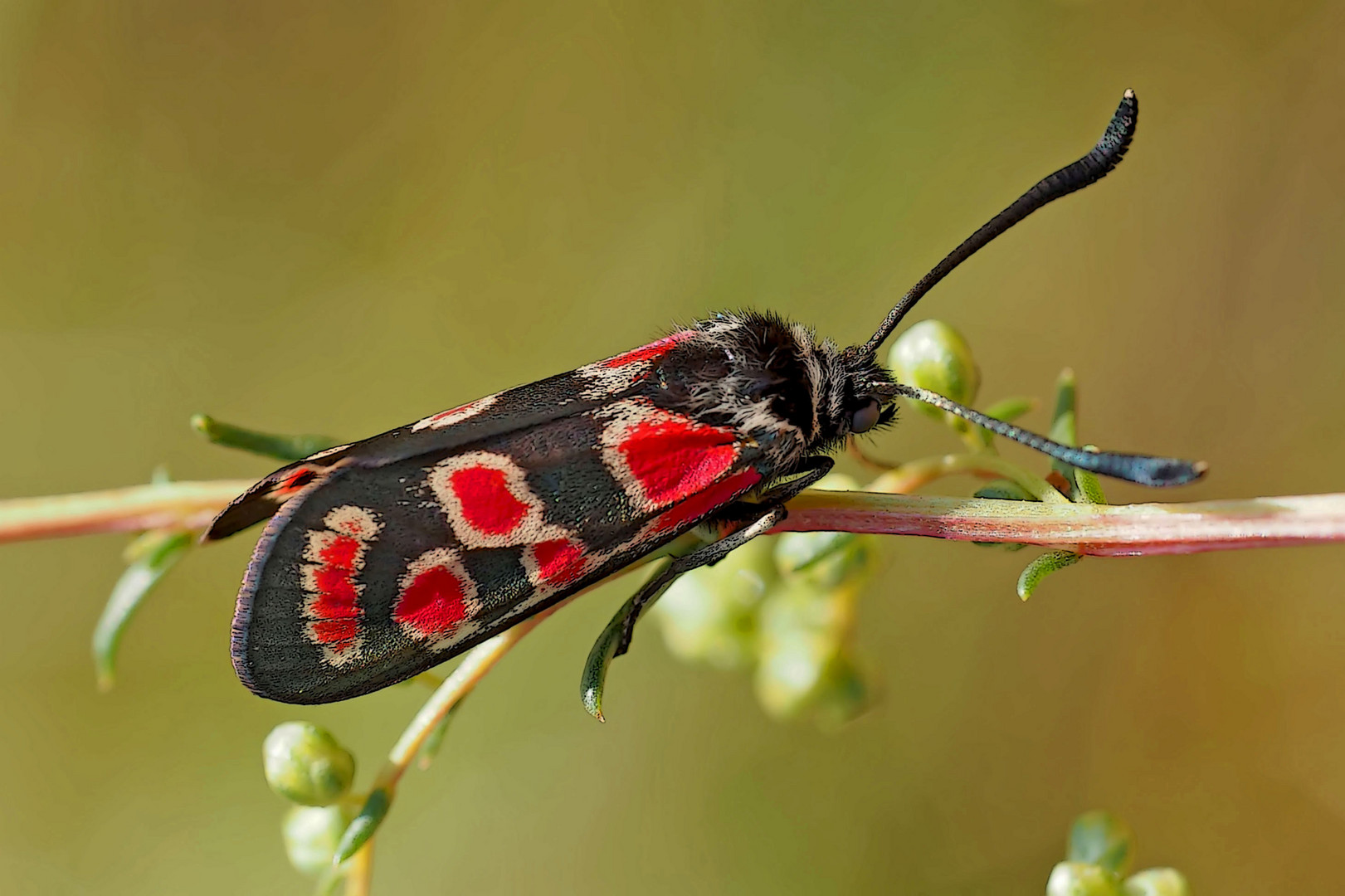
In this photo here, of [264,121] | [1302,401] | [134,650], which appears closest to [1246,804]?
[1302,401]

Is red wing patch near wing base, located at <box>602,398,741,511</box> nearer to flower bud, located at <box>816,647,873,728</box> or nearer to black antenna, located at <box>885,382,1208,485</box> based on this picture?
black antenna, located at <box>885,382,1208,485</box>

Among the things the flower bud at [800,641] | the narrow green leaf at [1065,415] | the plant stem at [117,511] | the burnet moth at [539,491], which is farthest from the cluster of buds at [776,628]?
the plant stem at [117,511]

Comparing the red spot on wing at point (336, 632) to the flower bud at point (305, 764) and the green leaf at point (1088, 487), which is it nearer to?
the flower bud at point (305, 764)

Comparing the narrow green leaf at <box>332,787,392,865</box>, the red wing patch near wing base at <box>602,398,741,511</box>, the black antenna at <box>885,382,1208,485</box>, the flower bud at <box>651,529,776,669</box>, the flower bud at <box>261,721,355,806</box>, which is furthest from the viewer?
the flower bud at <box>651,529,776,669</box>

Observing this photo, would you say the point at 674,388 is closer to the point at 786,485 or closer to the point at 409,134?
the point at 786,485

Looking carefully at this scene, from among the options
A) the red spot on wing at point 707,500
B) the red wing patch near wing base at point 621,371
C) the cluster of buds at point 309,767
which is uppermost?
the red wing patch near wing base at point 621,371

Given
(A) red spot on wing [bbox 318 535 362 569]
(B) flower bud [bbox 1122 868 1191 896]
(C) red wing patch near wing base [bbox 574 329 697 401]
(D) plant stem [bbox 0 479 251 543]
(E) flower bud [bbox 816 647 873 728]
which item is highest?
(D) plant stem [bbox 0 479 251 543]

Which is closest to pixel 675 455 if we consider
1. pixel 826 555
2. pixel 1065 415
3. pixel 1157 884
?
pixel 826 555

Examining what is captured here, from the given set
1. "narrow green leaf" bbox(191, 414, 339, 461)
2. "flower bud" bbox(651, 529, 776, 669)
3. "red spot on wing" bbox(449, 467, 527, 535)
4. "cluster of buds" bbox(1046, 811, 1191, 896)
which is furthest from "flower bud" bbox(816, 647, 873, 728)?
"narrow green leaf" bbox(191, 414, 339, 461)

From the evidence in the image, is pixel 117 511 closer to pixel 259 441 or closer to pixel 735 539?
pixel 259 441
